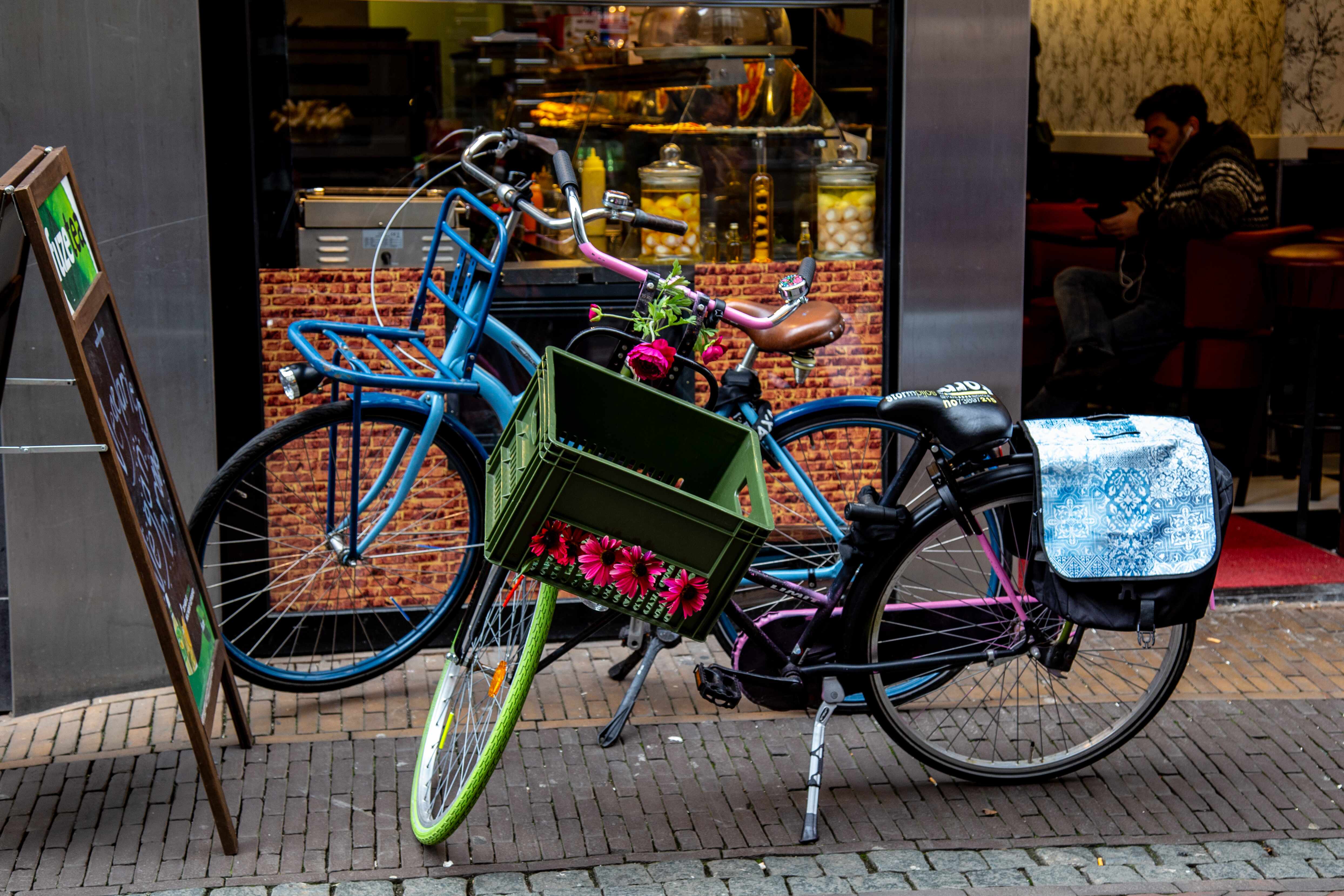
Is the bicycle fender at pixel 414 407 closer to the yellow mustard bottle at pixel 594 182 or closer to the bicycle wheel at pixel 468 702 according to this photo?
the bicycle wheel at pixel 468 702

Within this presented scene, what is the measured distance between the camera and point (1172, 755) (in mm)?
4422

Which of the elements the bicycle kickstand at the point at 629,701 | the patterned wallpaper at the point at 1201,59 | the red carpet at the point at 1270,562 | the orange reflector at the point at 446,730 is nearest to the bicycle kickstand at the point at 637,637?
the bicycle kickstand at the point at 629,701

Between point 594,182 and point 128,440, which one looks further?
point 594,182

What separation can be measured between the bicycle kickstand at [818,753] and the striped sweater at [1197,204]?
4.46 m

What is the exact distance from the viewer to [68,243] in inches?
144

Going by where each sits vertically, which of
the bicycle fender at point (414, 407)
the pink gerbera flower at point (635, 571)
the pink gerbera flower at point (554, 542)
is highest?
the bicycle fender at point (414, 407)

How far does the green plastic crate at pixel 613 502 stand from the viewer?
3320 mm

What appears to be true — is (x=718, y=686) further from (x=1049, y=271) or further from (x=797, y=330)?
(x=1049, y=271)

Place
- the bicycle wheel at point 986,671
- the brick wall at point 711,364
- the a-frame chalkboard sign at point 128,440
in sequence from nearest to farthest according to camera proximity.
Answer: the a-frame chalkboard sign at point 128,440, the bicycle wheel at point 986,671, the brick wall at point 711,364

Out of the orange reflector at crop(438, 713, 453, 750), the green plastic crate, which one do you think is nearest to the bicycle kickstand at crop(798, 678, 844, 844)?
the green plastic crate

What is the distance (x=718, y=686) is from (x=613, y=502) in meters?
0.96

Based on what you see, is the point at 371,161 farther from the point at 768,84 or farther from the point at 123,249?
the point at 768,84

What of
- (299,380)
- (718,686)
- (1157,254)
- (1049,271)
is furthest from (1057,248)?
(299,380)

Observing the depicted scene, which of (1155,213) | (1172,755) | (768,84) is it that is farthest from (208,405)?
(1155,213)
